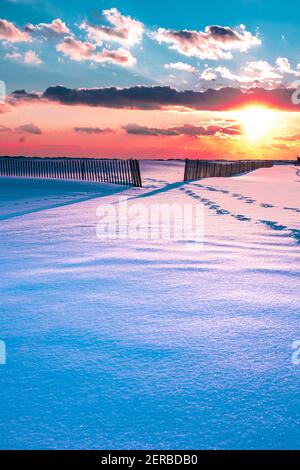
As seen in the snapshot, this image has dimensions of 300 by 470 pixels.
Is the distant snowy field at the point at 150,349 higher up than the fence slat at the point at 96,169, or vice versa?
the fence slat at the point at 96,169

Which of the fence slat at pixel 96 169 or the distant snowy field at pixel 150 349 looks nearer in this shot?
the distant snowy field at pixel 150 349

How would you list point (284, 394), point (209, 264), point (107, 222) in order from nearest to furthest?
point (284, 394) < point (209, 264) < point (107, 222)

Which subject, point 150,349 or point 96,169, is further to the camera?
point 96,169

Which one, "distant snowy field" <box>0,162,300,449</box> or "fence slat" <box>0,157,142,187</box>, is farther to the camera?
"fence slat" <box>0,157,142,187</box>

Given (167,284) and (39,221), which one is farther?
(39,221)

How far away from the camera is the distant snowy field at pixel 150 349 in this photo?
55.6 inches

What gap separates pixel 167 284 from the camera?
3.25m

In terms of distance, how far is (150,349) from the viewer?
2037 millimetres

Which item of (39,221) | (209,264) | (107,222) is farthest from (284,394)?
(39,221)

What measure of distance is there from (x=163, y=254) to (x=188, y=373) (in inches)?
101

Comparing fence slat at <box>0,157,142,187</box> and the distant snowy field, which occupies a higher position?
fence slat at <box>0,157,142,187</box>

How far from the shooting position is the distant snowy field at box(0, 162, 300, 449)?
4.64ft
